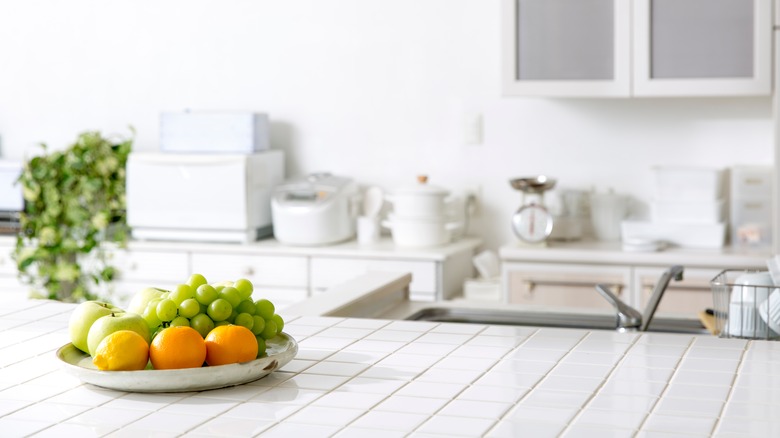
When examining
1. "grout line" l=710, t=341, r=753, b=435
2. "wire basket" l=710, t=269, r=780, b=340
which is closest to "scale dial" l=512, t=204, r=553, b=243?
"wire basket" l=710, t=269, r=780, b=340

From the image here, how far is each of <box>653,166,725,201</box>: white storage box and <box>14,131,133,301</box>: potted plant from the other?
6.96ft

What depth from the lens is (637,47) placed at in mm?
3889

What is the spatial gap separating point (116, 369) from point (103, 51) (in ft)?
12.1

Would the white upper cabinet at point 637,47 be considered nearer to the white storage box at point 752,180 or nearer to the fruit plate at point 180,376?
the white storage box at point 752,180

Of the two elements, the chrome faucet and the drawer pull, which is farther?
the drawer pull

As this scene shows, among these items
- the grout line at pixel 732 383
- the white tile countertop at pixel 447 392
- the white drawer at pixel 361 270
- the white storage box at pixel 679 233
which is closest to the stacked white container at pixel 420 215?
the white drawer at pixel 361 270

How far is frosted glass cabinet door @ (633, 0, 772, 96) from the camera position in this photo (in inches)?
149

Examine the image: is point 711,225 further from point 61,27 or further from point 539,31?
point 61,27

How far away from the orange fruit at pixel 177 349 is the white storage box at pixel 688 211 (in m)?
2.84

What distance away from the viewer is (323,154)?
4652 mm

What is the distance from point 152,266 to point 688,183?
6.81 ft

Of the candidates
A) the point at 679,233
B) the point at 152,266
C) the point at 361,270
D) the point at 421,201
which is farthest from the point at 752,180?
the point at 152,266

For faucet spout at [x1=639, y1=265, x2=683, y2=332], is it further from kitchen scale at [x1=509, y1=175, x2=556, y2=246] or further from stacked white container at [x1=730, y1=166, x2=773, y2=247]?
stacked white container at [x1=730, y1=166, x2=773, y2=247]

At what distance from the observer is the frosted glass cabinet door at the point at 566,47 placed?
3918 mm
